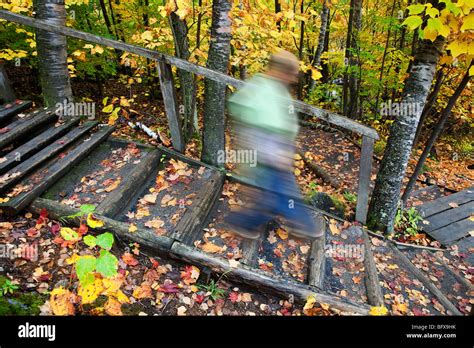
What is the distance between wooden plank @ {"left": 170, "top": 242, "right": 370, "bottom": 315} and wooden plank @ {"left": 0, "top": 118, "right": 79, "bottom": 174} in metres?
2.56

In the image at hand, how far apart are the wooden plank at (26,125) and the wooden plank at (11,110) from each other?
0.57ft

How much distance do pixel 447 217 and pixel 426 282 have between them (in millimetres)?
2733

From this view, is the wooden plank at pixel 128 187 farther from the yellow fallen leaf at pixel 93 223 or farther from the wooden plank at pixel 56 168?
the wooden plank at pixel 56 168

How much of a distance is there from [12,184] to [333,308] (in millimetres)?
4071

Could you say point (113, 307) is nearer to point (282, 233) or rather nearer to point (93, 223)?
point (93, 223)

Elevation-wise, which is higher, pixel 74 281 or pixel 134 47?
pixel 134 47

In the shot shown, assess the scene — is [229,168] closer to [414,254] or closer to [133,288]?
[133,288]

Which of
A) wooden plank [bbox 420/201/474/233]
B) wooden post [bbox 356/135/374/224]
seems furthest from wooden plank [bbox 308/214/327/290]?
wooden plank [bbox 420/201/474/233]

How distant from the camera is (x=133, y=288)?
2973 millimetres

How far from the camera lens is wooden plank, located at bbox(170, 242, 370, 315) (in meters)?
3.18

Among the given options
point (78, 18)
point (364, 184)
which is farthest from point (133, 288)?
point (78, 18)

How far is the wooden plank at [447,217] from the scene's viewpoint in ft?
19.0

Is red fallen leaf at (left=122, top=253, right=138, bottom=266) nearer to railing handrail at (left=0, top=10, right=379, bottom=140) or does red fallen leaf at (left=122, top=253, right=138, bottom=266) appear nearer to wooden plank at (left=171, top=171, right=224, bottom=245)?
wooden plank at (left=171, top=171, right=224, bottom=245)

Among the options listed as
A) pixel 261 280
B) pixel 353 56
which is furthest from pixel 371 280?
pixel 353 56
